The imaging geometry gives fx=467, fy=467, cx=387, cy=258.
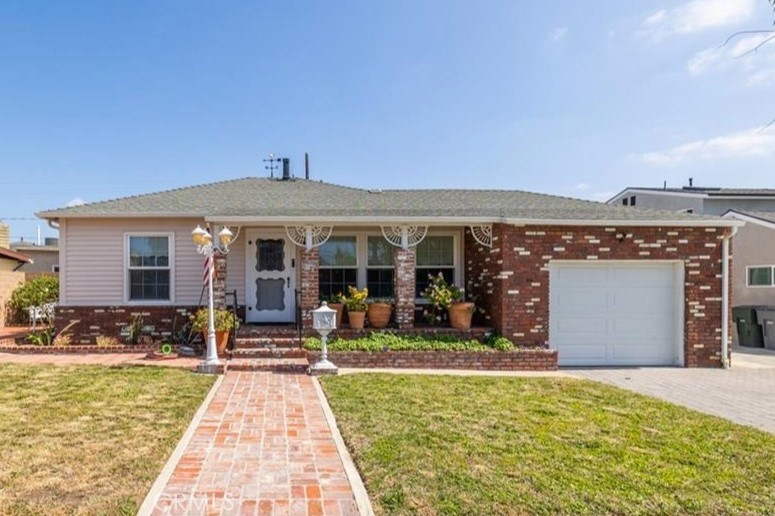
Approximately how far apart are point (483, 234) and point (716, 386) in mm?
5117

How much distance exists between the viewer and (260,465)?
4156 millimetres

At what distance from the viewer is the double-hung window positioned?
11555 millimetres

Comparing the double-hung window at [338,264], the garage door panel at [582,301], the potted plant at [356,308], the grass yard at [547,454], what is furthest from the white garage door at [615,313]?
the double-hung window at [338,264]

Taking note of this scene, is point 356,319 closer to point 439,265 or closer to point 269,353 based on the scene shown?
point 269,353

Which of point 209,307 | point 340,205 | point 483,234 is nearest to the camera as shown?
point 209,307

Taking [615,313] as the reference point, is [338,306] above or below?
above

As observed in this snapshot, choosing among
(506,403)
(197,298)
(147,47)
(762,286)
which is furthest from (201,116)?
(762,286)

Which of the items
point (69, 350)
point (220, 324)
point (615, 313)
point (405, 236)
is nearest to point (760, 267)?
point (615, 313)

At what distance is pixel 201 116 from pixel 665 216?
13820mm

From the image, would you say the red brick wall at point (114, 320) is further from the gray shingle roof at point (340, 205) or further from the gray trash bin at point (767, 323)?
the gray trash bin at point (767, 323)

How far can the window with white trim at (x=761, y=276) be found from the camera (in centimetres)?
1375

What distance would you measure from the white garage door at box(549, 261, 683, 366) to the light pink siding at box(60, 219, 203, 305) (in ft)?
27.4

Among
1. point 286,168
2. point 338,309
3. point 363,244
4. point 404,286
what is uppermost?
point 286,168

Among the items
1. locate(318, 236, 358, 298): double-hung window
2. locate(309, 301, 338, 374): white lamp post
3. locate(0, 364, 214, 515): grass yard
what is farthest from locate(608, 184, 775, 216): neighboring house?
locate(0, 364, 214, 515): grass yard
